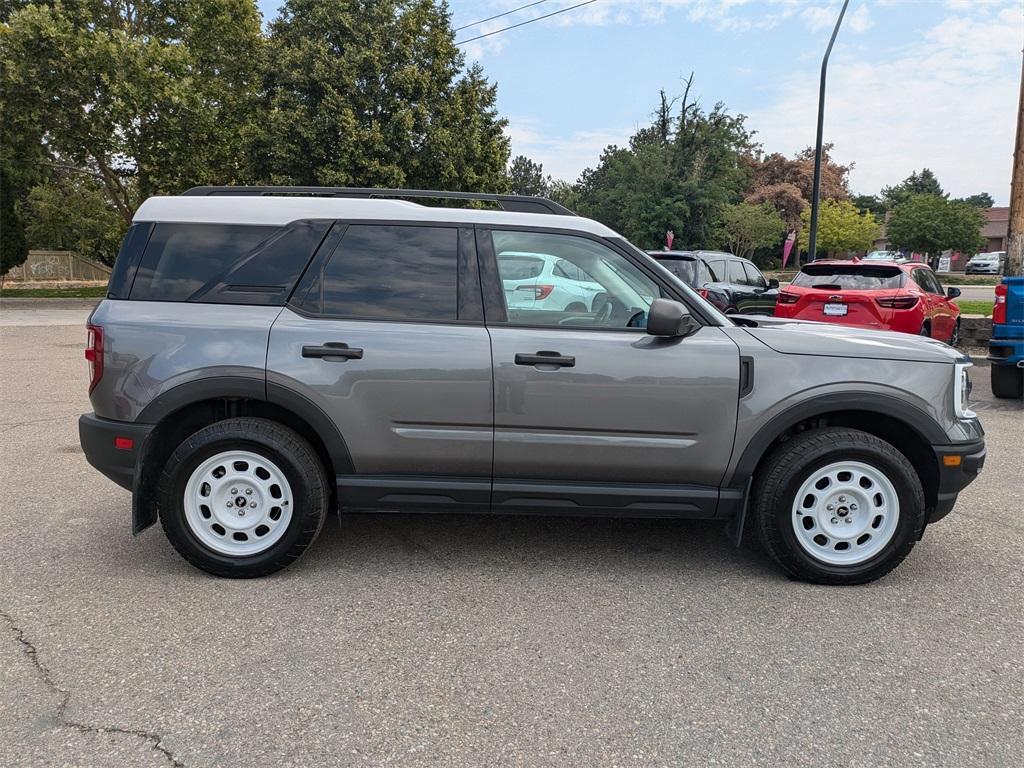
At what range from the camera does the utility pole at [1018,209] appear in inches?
499

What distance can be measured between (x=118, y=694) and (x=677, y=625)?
2196 millimetres

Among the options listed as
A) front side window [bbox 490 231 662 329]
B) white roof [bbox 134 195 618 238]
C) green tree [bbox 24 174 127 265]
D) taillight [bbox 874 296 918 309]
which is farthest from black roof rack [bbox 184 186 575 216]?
green tree [bbox 24 174 127 265]

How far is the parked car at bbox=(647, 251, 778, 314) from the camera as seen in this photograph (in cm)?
1334

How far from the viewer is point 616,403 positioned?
363 cm

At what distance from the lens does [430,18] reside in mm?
23938

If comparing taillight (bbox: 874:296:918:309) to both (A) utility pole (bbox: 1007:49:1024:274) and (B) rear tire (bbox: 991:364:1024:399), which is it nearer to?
(B) rear tire (bbox: 991:364:1024:399)

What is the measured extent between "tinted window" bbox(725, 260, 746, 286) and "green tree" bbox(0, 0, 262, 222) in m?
15.0

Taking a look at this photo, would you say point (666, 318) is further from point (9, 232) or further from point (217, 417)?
point (9, 232)

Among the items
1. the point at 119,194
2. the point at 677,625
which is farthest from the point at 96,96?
the point at 677,625

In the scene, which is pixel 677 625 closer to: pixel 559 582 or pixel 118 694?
pixel 559 582

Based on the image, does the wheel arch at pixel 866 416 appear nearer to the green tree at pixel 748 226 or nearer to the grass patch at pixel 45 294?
the grass patch at pixel 45 294

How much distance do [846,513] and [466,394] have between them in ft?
6.40

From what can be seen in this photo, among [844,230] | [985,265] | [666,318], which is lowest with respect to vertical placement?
[666,318]

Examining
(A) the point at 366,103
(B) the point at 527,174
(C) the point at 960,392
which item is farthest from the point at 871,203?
(C) the point at 960,392
